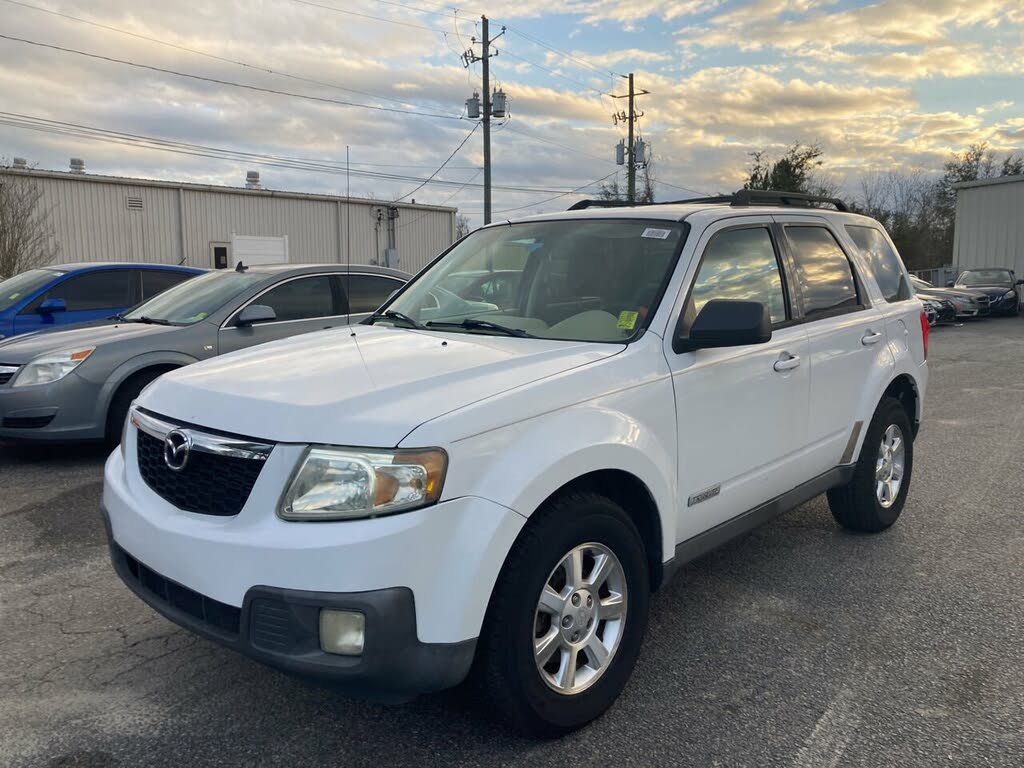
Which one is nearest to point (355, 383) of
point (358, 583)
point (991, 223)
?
point (358, 583)

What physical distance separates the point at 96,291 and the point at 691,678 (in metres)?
7.65

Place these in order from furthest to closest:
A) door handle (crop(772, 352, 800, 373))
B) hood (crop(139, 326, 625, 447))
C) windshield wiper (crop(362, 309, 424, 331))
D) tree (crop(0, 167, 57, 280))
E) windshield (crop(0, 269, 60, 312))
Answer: tree (crop(0, 167, 57, 280)) < windshield (crop(0, 269, 60, 312)) < windshield wiper (crop(362, 309, 424, 331)) < door handle (crop(772, 352, 800, 373)) < hood (crop(139, 326, 625, 447))

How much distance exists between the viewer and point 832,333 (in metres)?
4.20

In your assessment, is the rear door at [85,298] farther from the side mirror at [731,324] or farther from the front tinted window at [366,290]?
the side mirror at [731,324]

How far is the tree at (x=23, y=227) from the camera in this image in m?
22.9

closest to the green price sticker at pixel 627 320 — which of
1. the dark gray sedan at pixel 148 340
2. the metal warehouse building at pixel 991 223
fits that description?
the dark gray sedan at pixel 148 340

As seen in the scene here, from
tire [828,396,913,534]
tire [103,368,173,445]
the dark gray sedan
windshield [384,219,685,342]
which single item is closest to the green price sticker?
windshield [384,219,685,342]

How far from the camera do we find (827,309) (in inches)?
169

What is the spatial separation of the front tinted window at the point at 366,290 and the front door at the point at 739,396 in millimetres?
4593

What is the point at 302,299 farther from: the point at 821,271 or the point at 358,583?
the point at 358,583

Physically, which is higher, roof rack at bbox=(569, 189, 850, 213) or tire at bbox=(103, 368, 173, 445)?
roof rack at bbox=(569, 189, 850, 213)

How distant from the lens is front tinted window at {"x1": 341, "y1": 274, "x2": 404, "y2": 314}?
307 inches

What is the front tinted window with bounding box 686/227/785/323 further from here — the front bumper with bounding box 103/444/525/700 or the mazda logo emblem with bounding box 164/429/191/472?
the mazda logo emblem with bounding box 164/429/191/472

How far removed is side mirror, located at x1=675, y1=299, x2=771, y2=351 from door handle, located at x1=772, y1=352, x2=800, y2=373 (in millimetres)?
585
